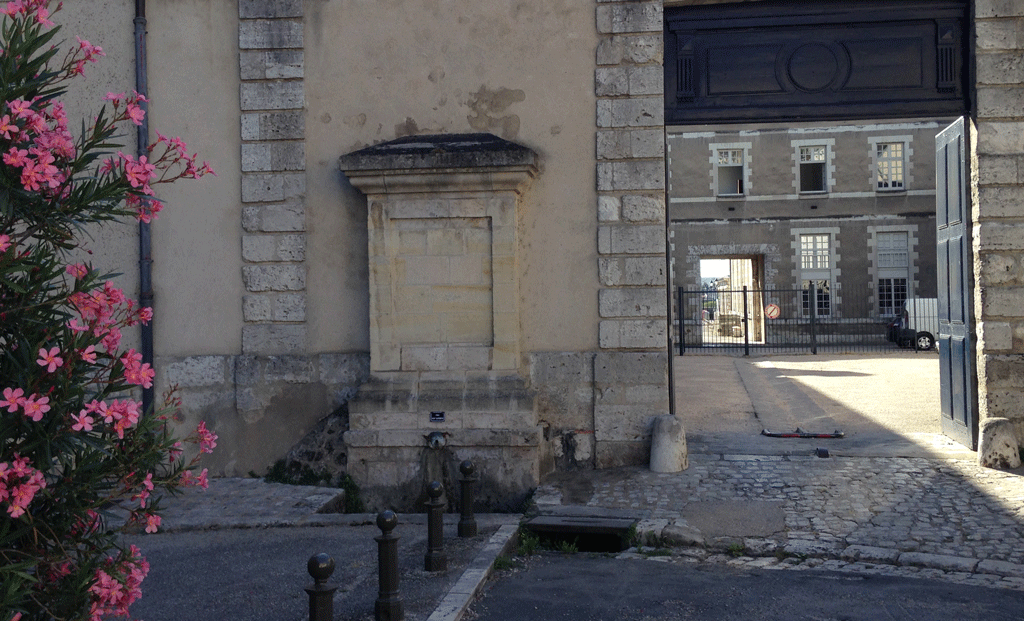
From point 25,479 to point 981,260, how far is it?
761cm

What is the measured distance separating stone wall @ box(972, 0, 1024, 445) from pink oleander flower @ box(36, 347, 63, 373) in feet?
24.5

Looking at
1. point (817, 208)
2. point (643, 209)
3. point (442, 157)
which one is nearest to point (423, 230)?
point (442, 157)

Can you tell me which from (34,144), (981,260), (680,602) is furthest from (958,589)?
(34,144)

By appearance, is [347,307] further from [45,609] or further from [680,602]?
[45,609]

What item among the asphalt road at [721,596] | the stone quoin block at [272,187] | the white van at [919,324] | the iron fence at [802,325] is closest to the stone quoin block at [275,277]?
the stone quoin block at [272,187]

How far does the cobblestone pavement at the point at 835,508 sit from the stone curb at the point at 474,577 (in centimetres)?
72

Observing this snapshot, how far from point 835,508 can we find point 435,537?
3.14 metres

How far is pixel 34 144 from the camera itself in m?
2.68

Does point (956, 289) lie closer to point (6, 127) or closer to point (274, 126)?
point (274, 126)

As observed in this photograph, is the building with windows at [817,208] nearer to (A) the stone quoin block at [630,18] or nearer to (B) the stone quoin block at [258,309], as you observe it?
(A) the stone quoin block at [630,18]

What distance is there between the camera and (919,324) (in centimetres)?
2377

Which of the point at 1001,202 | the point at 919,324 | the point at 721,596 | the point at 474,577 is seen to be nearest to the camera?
the point at 721,596

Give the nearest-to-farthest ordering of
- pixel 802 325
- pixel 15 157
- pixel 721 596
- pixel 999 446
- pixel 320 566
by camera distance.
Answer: pixel 15 157 → pixel 320 566 → pixel 721 596 → pixel 999 446 → pixel 802 325

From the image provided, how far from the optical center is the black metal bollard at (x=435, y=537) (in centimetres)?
541
